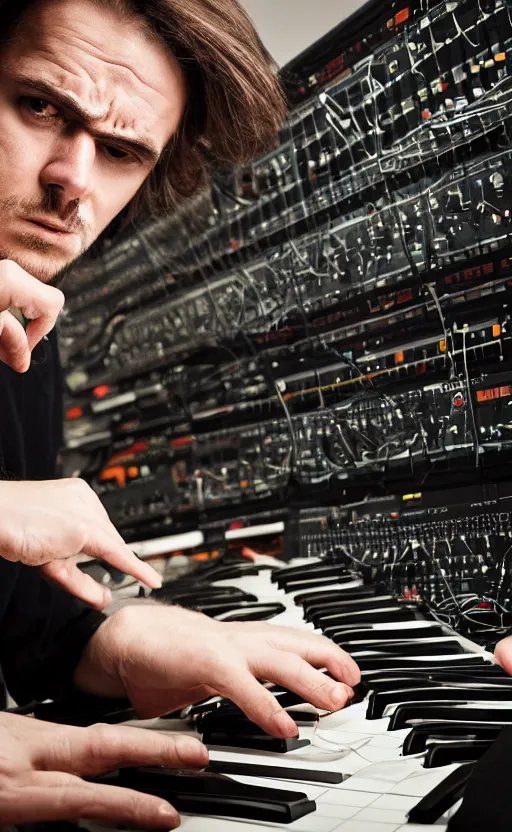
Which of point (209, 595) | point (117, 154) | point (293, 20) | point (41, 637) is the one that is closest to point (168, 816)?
point (41, 637)

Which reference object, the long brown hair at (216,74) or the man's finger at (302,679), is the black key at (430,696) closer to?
the man's finger at (302,679)

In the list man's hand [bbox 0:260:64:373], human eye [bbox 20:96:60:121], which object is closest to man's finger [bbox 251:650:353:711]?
man's hand [bbox 0:260:64:373]

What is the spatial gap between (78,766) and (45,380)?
3.74 ft

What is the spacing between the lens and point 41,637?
1.17 m

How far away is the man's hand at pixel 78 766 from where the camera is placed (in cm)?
61

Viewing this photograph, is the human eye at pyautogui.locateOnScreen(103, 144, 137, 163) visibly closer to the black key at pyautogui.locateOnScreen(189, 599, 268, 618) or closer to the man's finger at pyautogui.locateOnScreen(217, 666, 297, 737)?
the black key at pyautogui.locateOnScreen(189, 599, 268, 618)

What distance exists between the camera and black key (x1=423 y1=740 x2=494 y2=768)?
2.07 feet

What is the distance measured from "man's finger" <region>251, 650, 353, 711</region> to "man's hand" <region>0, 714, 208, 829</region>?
6.7 inches

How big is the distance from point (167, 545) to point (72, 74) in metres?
0.95

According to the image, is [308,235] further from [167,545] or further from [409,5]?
[167,545]

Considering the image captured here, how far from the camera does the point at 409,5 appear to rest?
108 centimetres

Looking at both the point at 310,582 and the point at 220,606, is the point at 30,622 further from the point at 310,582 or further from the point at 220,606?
the point at 310,582

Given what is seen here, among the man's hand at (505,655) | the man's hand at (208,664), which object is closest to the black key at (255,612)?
the man's hand at (208,664)

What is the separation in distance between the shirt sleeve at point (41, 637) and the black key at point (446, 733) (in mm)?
561
